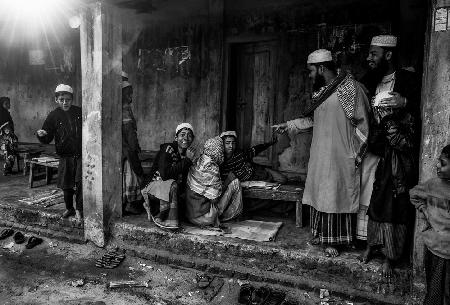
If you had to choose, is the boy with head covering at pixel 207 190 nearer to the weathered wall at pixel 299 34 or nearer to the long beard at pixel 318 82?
the long beard at pixel 318 82

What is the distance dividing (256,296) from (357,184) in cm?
160

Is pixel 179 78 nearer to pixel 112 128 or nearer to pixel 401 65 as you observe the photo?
pixel 112 128

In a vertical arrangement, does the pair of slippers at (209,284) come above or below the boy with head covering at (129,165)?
below

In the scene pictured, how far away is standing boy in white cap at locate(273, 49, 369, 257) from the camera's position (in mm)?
3961

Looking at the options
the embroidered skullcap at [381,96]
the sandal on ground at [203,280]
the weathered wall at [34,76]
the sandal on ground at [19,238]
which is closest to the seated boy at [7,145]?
the weathered wall at [34,76]

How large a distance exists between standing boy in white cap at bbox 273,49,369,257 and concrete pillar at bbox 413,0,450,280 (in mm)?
681

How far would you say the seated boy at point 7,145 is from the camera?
8.45 m

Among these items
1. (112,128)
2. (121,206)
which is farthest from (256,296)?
(112,128)

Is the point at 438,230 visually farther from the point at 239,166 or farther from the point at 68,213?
the point at 68,213

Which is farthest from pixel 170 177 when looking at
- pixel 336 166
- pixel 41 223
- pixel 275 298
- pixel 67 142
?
pixel 41 223

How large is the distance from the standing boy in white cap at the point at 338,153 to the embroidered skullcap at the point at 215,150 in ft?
4.56

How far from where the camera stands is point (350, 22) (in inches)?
232

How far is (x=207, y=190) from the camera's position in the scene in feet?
16.0

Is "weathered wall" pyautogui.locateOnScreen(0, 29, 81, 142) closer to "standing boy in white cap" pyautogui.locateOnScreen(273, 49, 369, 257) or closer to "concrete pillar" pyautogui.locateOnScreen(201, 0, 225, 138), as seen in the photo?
"concrete pillar" pyautogui.locateOnScreen(201, 0, 225, 138)
